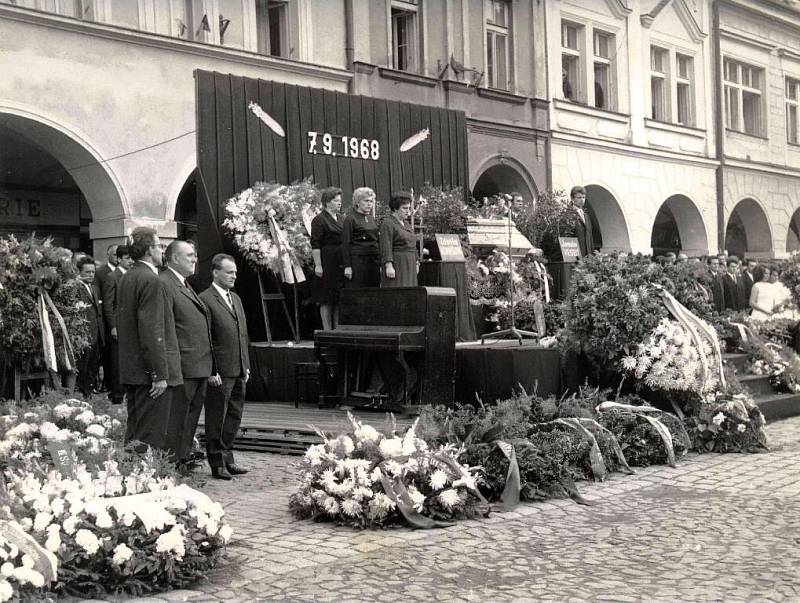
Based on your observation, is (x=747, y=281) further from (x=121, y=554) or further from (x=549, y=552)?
(x=121, y=554)

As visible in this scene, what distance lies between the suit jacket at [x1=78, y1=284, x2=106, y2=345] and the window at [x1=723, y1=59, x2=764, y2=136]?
819 inches

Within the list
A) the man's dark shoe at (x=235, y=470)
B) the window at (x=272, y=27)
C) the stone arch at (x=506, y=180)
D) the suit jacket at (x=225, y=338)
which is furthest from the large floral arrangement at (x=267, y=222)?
the stone arch at (x=506, y=180)

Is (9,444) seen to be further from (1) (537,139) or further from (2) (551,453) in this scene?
(1) (537,139)

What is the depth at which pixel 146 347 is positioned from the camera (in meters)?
6.68

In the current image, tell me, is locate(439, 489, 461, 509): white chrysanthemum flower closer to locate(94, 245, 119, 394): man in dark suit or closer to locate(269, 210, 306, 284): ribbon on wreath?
locate(269, 210, 306, 284): ribbon on wreath

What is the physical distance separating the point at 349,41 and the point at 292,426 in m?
10.6

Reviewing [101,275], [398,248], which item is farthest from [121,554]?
Result: [101,275]

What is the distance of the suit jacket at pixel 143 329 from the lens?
6.69m

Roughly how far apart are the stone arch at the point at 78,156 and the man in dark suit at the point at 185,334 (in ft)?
24.0

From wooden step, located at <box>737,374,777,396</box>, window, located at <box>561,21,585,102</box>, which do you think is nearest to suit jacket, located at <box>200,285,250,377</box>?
wooden step, located at <box>737,374,777,396</box>

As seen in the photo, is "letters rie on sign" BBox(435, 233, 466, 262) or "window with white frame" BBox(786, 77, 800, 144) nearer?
"letters rie on sign" BBox(435, 233, 466, 262)

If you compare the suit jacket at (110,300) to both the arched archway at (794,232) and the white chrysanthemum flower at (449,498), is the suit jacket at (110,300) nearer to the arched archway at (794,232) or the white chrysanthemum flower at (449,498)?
the white chrysanthemum flower at (449,498)

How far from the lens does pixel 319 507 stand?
6535mm

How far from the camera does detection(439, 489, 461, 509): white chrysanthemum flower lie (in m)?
6.46
